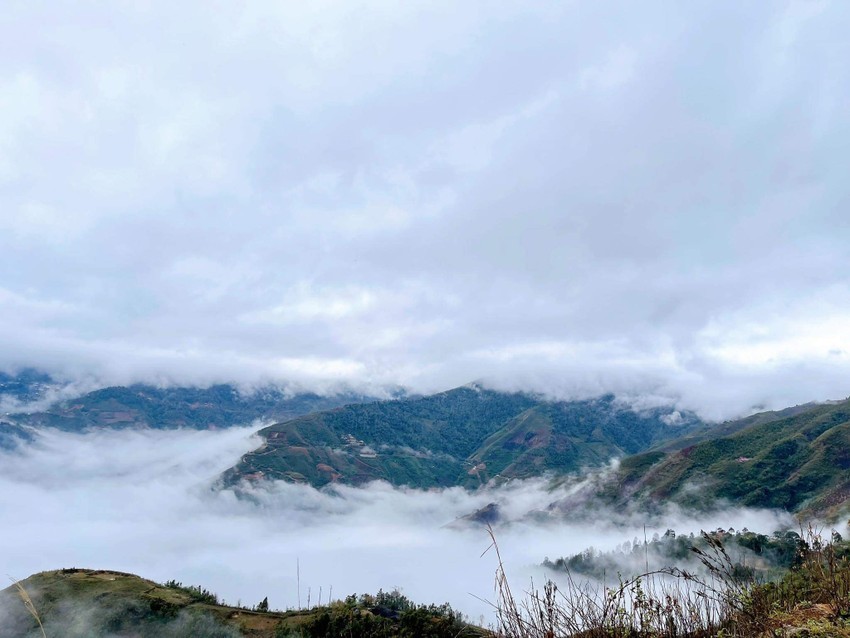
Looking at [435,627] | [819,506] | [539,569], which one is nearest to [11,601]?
[435,627]

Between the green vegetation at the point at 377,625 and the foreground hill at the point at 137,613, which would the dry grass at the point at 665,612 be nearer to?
the green vegetation at the point at 377,625

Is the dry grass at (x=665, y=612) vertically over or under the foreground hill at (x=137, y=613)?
over

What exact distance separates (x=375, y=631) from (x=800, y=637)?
38.2m

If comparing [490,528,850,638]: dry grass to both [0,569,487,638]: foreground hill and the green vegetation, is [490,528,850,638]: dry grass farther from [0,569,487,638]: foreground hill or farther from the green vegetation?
[0,569,487,638]: foreground hill

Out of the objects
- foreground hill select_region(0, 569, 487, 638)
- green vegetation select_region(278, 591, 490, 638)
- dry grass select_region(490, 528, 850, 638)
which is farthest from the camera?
foreground hill select_region(0, 569, 487, 638)

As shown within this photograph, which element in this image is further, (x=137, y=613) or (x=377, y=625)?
(x=137, y=613)

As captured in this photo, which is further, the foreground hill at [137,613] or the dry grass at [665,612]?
the foreground hill at [137,613]

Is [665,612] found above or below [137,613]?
above

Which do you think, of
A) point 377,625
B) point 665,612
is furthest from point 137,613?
point 665,612

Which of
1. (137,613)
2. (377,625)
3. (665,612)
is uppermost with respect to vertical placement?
(665,612)

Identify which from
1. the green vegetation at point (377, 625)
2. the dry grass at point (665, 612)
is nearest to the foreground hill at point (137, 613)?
the green vegetation at point (377, 625)

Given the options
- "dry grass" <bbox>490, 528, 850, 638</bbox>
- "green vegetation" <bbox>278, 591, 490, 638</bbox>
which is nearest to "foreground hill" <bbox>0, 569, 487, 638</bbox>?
"green vegetation" <bbox>278, 591, 490, 638</bbox>

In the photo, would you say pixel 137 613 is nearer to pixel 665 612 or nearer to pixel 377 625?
pixel 377 625

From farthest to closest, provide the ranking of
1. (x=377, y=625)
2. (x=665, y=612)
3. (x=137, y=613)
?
(x=137, y=613), (x=377, y=625), (x=665, y=612)
